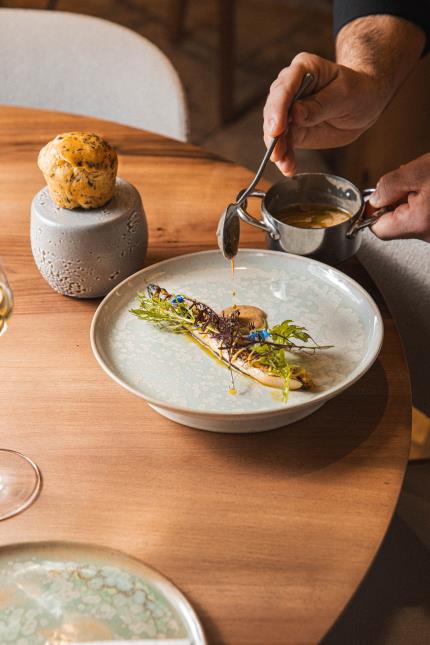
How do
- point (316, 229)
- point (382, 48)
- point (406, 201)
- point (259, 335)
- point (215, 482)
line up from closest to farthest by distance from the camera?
point (215, 482) → point (259, 335) → point (316, 229) → point (406, 201) → point (382, 48)

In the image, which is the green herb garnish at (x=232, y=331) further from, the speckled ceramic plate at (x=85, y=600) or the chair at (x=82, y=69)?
the chair at (x=82, y=69)

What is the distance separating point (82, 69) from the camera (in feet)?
4.80

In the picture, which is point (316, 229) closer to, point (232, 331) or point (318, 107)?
point (232, 331)

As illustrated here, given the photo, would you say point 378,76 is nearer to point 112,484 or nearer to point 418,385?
point 418,385

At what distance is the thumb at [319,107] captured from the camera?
1082mm

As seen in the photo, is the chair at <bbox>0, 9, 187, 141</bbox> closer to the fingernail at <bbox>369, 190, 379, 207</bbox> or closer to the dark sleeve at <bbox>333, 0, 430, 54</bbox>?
the dark sleeve at <bbox>333, 0, 430, 54</bbox>

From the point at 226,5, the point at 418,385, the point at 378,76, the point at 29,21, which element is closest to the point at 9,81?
the point at 29,21

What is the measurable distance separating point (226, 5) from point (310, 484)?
2.42 meters

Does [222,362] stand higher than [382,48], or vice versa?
[382,48]

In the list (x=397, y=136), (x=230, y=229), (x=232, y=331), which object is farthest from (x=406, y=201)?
(x=397, y=136)

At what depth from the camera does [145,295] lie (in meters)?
0.88

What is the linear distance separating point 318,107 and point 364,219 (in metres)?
0.25

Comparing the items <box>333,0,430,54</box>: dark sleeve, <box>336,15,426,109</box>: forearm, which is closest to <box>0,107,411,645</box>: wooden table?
<box>336,15,426,109</box>: forearm

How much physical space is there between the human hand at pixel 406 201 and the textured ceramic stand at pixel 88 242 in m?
0.31
